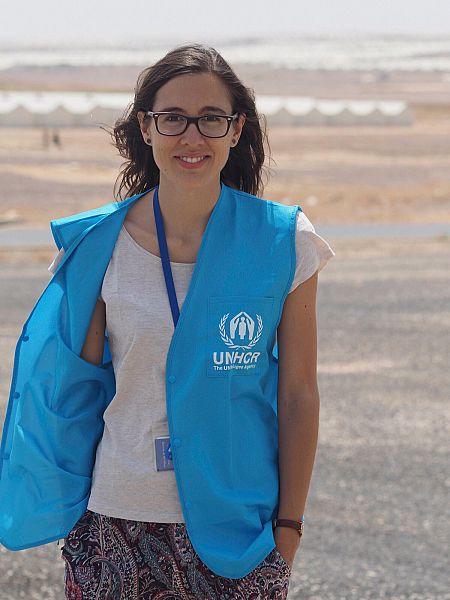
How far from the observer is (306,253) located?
8.13 ft

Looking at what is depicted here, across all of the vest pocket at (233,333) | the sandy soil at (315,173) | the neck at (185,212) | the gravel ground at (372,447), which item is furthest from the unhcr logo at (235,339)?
the sandy soil at (315,173)

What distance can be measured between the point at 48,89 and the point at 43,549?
95.4 metres

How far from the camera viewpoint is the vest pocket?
7.82ft

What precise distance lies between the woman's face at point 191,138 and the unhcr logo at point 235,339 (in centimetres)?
29

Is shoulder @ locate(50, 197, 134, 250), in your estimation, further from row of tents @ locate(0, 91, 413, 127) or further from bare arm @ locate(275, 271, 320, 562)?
row of tents @ locate(0, 91, 413, 127)

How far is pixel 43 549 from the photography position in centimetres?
531

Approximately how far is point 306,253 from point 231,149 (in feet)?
1.27

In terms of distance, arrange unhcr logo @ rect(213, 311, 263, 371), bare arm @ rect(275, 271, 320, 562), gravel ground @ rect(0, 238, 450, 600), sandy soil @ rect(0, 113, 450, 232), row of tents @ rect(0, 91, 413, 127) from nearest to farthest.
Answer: unhcr logo @ rect(213, 311, 263, 371), bare arm @ rect(275, 271, 320, 562), gravel ground @ rect(0, 238, 450, 600), sandy soil @ rect(0, 113, 450, 232), row of tents @ rect(0, 91, 413, 127)

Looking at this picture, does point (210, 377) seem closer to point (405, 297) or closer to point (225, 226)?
point (225, 226)

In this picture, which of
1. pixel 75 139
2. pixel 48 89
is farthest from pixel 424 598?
pixel 48 89

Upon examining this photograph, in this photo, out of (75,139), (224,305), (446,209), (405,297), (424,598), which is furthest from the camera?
(75,139)

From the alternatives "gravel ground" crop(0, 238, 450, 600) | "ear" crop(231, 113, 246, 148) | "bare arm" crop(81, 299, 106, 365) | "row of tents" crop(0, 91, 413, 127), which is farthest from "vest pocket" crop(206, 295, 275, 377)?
"row of tents" crop(0, 91, 413, 127)

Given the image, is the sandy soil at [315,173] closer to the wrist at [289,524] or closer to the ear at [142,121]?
the ear at [142,121]

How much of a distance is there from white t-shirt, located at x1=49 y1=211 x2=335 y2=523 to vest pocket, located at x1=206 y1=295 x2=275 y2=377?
0.27ft
